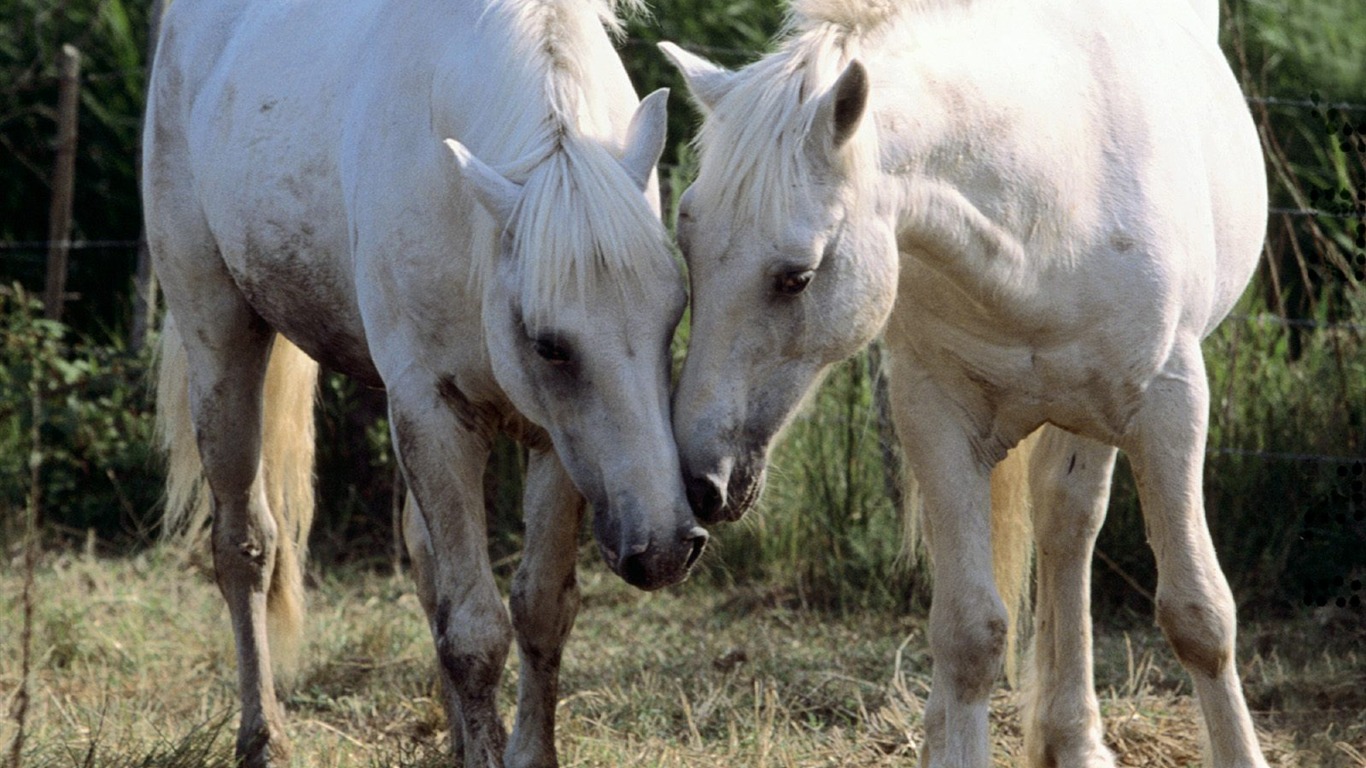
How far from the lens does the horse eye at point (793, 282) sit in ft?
9.71

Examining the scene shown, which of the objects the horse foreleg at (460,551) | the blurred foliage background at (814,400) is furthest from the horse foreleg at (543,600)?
the blurred foliage background at (814,400)

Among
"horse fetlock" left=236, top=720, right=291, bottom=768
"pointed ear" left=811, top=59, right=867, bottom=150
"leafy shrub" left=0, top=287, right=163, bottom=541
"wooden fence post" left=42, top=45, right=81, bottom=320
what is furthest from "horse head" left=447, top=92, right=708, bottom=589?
"wooden fence post" left=42, top=45, right=81, bottom=320

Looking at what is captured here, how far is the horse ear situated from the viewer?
320cm

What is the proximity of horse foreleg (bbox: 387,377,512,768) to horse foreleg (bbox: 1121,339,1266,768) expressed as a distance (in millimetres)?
1373

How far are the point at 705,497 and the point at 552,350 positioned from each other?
0.39 meters

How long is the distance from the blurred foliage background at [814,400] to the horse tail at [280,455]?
55 cm

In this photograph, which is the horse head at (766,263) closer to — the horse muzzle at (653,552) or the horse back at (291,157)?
the horse muzzle at (653,552)

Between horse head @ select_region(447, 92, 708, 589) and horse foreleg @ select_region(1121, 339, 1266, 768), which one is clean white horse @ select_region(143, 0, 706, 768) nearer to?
horse head @ select_region(447, 92, 708, 589)

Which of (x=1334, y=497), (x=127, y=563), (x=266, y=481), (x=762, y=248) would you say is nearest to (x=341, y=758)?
(x=266, y=481)

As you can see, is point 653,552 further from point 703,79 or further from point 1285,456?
point 1285,456

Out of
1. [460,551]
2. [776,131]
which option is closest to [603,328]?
[776,131]

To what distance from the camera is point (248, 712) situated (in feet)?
14.4

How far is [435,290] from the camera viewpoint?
347cm

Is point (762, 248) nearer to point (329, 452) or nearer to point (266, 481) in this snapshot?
point (266, 481)
